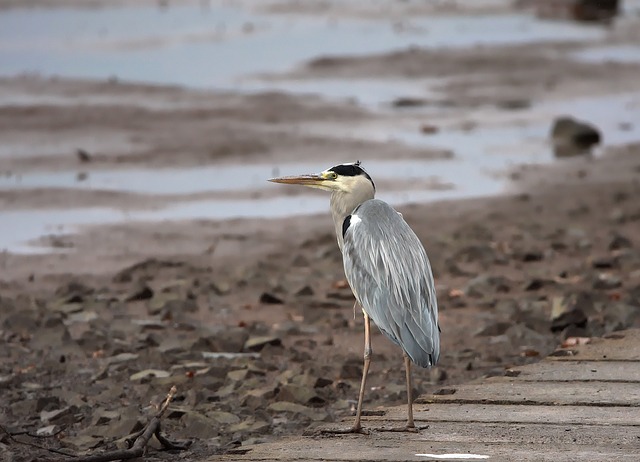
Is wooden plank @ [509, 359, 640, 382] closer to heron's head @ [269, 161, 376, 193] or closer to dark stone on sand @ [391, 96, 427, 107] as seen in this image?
heron's head @ [269, 161, 376, 193]

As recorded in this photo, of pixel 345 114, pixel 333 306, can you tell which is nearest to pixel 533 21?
pixel 345 114

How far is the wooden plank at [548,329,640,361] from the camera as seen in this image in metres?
7.59

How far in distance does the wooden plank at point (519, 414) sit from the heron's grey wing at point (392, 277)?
0.42 metres

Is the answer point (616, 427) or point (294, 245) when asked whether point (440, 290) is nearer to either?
point (294, 245)

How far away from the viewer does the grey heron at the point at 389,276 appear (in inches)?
250

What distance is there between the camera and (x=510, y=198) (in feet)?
45.5

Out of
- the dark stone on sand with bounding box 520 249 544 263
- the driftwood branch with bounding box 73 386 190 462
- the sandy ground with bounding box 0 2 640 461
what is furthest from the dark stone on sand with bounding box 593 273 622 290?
the driftwood branch with bounding box 73 386 190 462

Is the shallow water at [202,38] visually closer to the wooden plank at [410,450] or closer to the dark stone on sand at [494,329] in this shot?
the dark stone on sand at [494,329]

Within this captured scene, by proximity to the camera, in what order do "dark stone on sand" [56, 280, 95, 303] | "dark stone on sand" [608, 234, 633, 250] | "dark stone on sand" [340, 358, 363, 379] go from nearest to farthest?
"dark stone on sand" [340, 358, 363, 379]
"dark stone on sand" [56, 280, 95, 303]
"dark stone on sand" [608, 234, 633, 250]

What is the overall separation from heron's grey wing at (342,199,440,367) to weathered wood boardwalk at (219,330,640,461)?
397 millimetres

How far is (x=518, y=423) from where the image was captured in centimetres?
639

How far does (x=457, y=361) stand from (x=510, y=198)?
5.41 m

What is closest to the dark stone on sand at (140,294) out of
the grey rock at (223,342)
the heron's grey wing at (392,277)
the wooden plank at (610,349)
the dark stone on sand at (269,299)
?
the dark stone on sand at (269,299)

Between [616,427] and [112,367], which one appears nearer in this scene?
[616,427]
